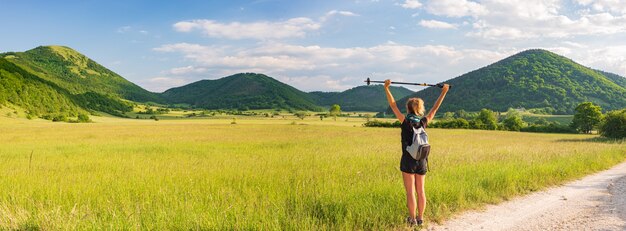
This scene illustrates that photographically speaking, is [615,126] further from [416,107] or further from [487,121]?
[416,107]

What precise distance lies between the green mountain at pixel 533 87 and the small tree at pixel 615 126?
350 ft

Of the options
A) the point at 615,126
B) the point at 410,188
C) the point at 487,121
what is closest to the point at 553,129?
the point at 487,121

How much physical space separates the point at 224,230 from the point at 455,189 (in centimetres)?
556

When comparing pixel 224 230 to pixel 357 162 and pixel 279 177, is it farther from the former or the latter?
pixel 357 162

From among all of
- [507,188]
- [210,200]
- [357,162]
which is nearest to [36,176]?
[210,200]

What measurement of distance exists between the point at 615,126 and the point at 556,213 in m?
47.6

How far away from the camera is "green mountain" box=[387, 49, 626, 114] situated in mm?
148250

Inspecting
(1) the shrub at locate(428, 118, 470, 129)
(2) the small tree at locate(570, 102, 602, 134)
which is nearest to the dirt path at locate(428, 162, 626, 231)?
(2) the small tree at locate(570, 102, 602, 134)

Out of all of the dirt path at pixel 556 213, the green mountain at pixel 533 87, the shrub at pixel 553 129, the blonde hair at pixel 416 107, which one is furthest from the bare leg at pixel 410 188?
the green mountain at pixel 533 87

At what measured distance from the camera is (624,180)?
11914 millimetres

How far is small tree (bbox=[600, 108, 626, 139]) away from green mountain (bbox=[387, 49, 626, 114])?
350 ft

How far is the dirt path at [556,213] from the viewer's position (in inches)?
268

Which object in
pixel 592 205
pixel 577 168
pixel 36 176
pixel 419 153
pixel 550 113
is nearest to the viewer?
pixel 419 153

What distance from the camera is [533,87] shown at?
158375 millimetres
